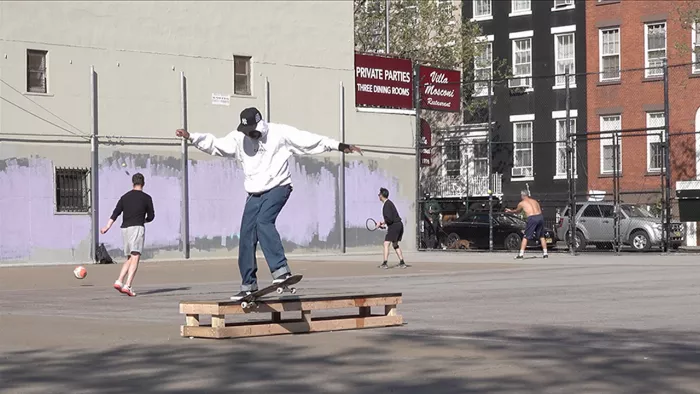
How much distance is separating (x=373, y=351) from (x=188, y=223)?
25.7 metres

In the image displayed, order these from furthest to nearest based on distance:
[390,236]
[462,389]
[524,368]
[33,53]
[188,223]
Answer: [188,223] < [33,53] < [390,236] < [524,368] < [462,389]

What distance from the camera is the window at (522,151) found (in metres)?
52.3

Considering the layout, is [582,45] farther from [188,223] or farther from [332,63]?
[188,223]

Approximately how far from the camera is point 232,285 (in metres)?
22.7

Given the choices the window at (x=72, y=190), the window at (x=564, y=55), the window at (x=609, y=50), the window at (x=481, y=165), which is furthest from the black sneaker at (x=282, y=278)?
the window at (x=564, y=55)

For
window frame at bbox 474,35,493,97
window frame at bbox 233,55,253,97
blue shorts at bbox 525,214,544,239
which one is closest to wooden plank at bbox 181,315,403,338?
blue shorts at bbox 525,214,544,239

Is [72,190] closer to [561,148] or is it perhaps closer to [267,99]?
[267,99]

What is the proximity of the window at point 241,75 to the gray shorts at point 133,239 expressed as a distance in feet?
57.5

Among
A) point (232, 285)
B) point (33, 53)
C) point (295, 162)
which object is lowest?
point (232, 285)

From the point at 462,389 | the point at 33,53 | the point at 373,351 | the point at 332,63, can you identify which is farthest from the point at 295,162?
the point at 462,389

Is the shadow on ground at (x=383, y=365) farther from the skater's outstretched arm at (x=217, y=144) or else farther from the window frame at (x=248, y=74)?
the window frame at (x=248, y=74)

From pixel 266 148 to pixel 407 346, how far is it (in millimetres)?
2926

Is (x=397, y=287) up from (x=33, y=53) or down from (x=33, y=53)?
down

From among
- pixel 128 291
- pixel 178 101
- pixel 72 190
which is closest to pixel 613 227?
pixel 178 101
